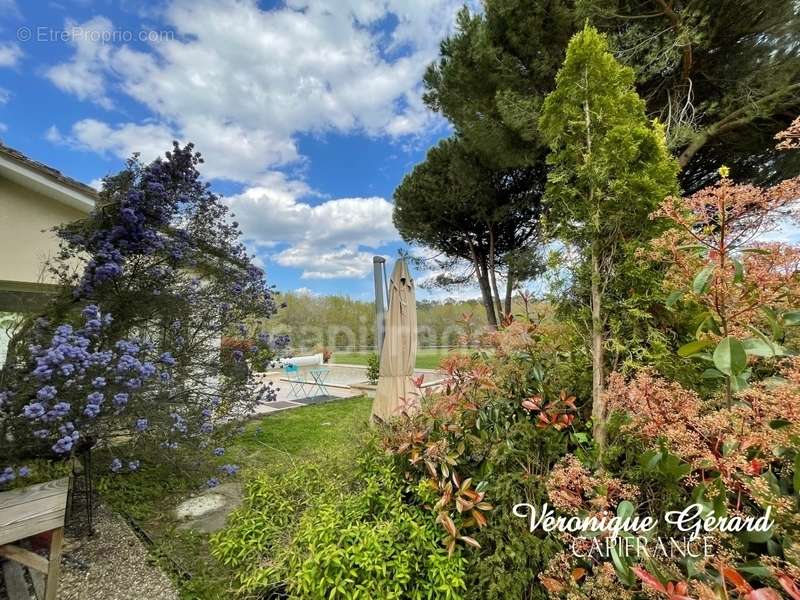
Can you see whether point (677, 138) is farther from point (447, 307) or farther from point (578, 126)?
point (447, 307)

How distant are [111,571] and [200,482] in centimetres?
150

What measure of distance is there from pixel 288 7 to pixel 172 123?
269 cm

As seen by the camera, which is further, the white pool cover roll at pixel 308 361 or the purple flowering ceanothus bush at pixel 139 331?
the white pool cover roll at pixel 308 361

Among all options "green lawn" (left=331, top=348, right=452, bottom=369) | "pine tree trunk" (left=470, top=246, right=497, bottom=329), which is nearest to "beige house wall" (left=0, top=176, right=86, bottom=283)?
"pine tree trunk" (left=470, top=246, right=497, bottom=329)

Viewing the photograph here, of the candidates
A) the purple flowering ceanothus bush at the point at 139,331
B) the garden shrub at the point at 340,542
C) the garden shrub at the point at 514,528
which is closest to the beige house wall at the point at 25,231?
the purple flowering ceanothus bush at the point at 139,331

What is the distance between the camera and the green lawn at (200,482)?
2928 mm

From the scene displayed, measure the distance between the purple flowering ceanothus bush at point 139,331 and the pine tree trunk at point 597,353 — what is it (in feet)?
12.4

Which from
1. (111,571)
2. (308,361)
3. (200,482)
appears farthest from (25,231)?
(308,361)

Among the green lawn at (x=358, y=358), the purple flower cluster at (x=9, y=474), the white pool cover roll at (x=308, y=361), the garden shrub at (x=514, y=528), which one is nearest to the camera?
the garden shrub at (x=514, y=528)

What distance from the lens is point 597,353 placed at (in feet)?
7.73

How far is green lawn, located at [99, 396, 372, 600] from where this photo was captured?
2928 millimetres

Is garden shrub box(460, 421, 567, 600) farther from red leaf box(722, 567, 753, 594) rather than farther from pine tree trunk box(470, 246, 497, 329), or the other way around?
pine tree trunk box(470, 246, 497, 329)

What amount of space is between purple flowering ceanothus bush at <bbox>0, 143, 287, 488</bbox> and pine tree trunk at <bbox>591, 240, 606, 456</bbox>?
3794 millimetres

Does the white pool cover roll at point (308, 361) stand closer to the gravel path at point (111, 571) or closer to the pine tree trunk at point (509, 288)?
the pine tree trunk at point (509, 288)
